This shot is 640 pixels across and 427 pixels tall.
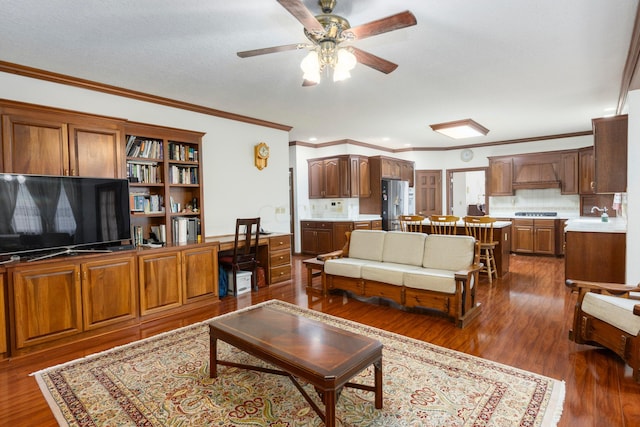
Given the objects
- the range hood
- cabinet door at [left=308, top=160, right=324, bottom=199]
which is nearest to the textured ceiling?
the range hood

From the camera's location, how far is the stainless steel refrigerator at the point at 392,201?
24.5 feet

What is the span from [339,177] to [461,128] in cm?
254

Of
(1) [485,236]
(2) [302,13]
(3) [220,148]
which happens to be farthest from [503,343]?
(3) [220,148]

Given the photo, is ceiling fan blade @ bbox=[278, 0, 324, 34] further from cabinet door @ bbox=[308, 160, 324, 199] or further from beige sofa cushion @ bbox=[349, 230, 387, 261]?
cabinet door @ bbox=[308, 160, 324, 199]

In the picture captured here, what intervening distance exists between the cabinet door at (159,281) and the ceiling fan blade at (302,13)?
2832mm

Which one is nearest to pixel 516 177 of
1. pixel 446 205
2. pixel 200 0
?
pixel 446 205

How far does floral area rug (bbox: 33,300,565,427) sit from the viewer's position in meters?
1.94

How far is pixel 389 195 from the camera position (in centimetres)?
751

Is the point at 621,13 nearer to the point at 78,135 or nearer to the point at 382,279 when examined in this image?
the point at 382,279

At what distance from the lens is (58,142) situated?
3166mm

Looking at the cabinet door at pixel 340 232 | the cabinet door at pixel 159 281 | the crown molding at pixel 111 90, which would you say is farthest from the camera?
the cabinet door at pixel 340 232

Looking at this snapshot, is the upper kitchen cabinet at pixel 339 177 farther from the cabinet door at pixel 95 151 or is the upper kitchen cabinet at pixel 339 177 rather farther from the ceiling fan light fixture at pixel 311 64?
the ceiling fan light fixture at pixel 311 64

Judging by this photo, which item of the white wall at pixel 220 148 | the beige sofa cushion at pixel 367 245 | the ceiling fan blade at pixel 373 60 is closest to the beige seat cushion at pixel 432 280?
the beige sofa cushion at pixel 367 245

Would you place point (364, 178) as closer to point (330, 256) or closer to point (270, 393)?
point (330, 256)
